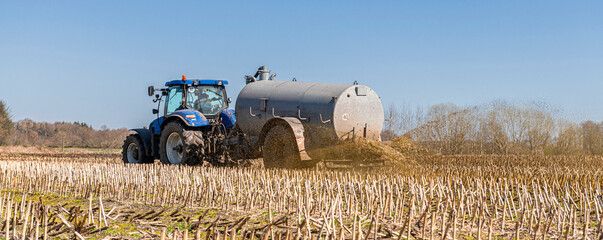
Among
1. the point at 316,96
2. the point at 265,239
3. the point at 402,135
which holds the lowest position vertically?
the point at 265,239

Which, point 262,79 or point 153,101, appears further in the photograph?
point 153,101

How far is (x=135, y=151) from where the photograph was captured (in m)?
15.7

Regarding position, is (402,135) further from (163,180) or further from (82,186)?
(82,186)

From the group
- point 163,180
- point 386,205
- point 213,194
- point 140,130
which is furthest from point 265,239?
point 140,130

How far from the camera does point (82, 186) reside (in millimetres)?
9562

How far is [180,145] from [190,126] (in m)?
0.66

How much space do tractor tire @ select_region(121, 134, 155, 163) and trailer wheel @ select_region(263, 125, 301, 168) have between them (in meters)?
4.81

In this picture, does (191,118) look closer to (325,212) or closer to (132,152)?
(132,152)

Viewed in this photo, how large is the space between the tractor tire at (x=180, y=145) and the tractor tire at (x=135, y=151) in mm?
1038

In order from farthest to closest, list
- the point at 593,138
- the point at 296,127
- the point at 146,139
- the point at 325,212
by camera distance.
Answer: the point at 593,138 → the point at 146,139 → the point at 296,127 → the point at 325,212

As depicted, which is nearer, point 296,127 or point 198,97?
point 296,127

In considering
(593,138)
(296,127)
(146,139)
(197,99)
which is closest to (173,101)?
(197,99)

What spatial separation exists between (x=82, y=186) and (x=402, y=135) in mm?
6307

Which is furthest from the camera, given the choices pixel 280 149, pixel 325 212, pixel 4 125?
pixel 4 125
